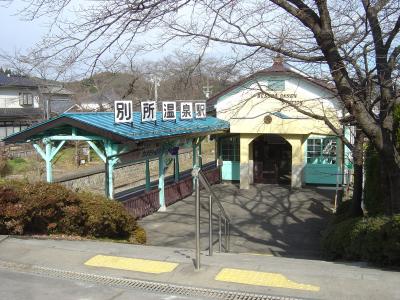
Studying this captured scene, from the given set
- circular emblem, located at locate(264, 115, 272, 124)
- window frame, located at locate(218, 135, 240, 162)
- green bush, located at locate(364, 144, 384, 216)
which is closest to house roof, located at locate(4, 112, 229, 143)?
circular emblem, located at locate(264, 115, 272, 124)

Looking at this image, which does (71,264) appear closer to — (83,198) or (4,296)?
(4,296)

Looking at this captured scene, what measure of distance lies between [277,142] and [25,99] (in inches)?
1316

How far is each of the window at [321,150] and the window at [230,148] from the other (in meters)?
4.26

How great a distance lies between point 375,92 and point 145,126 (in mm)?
9311

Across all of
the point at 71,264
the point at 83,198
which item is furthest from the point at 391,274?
the point at 83,198

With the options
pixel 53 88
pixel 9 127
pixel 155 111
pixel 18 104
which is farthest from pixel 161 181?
pixel 18 104

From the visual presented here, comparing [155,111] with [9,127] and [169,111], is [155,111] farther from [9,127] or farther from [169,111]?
[9,127]

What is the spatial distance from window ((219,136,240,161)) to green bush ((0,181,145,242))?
17026 millimetres

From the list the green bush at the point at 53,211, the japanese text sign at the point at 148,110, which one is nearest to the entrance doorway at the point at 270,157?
the japanese text sign at the point at 148,110

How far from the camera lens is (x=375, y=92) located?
9.67m

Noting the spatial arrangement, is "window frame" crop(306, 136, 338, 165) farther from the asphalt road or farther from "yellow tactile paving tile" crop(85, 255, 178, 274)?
the asphalt road

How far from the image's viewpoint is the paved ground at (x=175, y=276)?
225 inches

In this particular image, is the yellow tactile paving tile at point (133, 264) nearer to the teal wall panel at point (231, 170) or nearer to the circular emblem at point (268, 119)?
the circular emblem at point (268, 119)

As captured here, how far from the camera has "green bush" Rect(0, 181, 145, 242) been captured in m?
8.89
